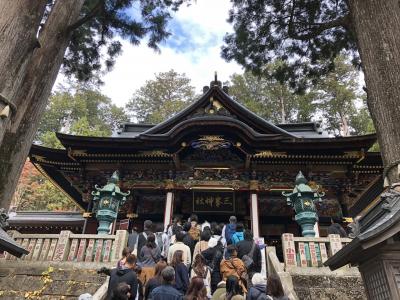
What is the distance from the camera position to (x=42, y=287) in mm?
5691

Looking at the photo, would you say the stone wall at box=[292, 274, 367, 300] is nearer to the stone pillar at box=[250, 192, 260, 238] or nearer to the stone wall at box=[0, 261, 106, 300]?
the stone wall at box=[0, 261, 106, 300]

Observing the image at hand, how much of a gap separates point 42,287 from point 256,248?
376cm

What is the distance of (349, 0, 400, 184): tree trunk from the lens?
375 cm

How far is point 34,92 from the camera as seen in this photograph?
16.5 ft

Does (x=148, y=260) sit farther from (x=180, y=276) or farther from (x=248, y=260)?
(x=248, y=260)

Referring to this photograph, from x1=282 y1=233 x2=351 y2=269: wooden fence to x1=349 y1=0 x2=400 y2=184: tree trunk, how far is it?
9.60ft

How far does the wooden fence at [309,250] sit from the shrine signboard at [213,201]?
5095 mm

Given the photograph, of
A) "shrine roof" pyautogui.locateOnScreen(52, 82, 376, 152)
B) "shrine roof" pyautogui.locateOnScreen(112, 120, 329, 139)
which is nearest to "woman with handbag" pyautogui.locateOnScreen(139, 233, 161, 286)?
"shrine roof" pyautogui.locateOnScreen(52, 82, 376, 152)

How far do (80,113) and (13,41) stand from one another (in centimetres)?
2777

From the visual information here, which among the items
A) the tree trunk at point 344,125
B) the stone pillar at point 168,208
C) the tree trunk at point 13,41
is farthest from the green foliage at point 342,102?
the tree trunk at point 13,41

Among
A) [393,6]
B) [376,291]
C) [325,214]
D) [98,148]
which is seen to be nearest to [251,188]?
[325,214]

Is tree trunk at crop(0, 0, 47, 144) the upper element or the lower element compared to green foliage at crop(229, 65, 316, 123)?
lower

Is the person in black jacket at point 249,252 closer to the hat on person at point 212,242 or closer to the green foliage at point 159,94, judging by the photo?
the hat on person at point 212,242

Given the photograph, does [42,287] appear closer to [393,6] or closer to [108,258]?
[108,258]
